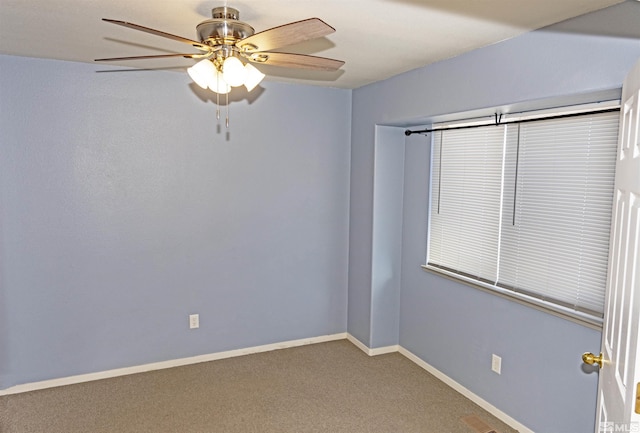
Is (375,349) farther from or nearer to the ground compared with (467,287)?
nearer to the ground

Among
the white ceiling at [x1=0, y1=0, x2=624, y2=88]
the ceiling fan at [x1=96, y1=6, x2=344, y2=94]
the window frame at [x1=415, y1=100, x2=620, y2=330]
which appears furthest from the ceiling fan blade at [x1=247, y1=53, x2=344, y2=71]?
the window frame at [x1=415, y1=100, x2=620, y2=330]

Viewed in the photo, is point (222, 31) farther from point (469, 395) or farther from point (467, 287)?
point (469, 395)

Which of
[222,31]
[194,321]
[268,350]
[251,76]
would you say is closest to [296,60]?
[251,76]

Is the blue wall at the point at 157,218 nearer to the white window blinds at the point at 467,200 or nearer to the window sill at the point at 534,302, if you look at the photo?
the white window blinds at the point at 467,200

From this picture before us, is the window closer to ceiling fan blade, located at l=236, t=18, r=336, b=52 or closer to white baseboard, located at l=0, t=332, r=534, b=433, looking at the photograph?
white baseboard, located at l=0, t=332, r=534, b=433

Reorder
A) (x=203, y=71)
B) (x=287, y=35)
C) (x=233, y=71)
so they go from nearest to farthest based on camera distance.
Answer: (x=287, y=35) → (x=233, y=71) → (x=203, y=71)

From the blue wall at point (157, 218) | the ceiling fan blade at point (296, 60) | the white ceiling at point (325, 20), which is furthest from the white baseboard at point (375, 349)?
the ceiling fan blade at point (296, 60)

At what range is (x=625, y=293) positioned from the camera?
1463 mm

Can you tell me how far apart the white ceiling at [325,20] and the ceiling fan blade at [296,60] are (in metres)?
0.23

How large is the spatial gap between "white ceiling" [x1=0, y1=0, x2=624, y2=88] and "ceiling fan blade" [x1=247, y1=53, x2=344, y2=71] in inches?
9.0

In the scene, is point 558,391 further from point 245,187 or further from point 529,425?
point 245,187

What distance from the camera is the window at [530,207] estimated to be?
2.38 meters

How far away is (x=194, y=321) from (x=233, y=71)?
245 cm

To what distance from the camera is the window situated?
238 centimetres
